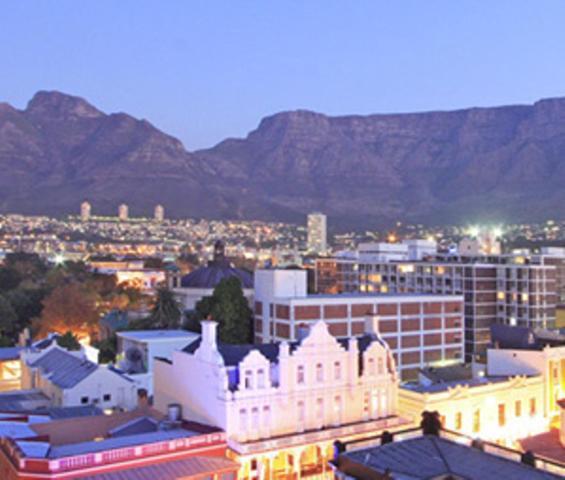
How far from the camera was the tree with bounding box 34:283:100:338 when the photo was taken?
99125mm

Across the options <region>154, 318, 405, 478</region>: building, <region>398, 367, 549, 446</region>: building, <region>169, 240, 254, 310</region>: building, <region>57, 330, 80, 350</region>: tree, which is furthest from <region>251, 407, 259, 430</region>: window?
<region>169, 240, 254, 310</region>: building

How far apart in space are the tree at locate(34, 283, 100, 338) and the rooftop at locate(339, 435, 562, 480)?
80.4 m

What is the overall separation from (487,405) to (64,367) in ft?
108

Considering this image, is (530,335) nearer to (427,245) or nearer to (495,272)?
(495,272)

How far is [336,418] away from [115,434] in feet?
43.8

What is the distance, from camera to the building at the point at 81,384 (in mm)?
48375

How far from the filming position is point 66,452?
32.8 metres

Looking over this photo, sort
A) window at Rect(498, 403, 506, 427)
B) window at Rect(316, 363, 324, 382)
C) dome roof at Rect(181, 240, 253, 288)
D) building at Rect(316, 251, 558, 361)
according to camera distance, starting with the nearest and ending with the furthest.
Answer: window at Rect(316, 363, 324, 382) → window at Rect(498, 403, 506, 427) → building at Rect(316, 251, 558, 361) → dome roof at Rect(181, 240, 253, 288)

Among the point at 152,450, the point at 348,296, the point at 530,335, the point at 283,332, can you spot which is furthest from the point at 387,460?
the point at 348,296

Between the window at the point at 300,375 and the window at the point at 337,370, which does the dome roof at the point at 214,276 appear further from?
the window at the point at 300,375

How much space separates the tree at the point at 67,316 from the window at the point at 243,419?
6721cm

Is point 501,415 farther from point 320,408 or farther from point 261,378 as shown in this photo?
point 261,378

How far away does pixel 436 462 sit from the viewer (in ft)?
80.8

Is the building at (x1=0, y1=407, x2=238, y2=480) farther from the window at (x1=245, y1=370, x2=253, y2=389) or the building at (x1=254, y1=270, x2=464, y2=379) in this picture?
the building at (x1=254, y1=270, x2=464, y2=379)
